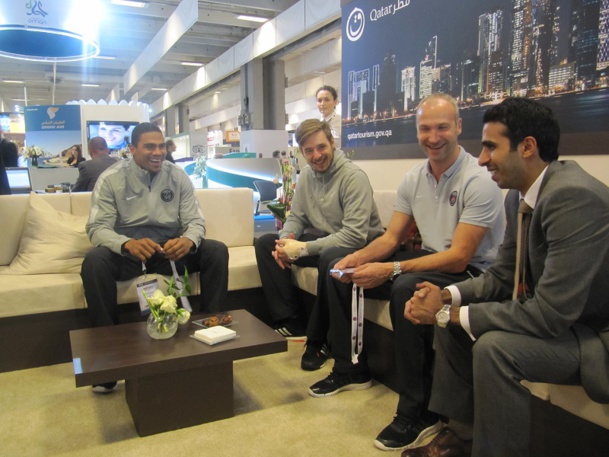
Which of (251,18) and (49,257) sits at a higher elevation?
(251,18)

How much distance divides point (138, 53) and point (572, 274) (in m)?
12.8

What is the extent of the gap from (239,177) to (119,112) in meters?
4.46

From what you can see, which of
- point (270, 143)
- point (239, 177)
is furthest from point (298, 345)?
point (270, 143)

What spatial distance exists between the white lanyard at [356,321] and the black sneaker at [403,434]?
0.39 meters

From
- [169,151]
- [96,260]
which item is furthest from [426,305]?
[169,151]

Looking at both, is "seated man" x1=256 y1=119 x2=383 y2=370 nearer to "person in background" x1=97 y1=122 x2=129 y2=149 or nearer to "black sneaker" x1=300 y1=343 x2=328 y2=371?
"black sneaker" x1=300 y1=343 x2=328 y2=371

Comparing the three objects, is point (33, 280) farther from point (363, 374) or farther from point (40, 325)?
point (363, 374)

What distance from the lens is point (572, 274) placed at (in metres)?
1.33

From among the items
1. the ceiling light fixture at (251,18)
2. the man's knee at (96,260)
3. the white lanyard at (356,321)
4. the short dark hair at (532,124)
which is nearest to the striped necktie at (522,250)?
the short dark hair at (532,124)

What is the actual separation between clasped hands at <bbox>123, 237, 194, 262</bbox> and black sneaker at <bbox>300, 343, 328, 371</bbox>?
33.6 inches

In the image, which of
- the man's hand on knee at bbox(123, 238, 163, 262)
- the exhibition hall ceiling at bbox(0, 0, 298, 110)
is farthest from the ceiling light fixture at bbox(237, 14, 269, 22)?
the man's hand on knee at bbox(123, 238, 163, 262)

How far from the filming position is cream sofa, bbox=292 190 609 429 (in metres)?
1.41

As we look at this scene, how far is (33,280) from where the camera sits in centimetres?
271

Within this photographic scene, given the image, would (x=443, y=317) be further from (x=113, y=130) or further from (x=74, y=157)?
(x=113, y=130)
